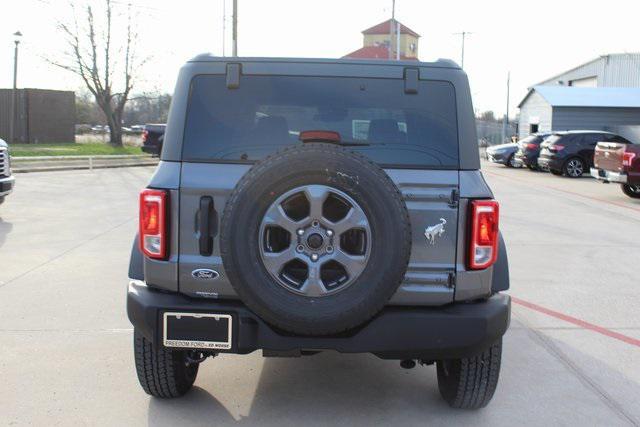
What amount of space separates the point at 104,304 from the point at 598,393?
4.11 metres

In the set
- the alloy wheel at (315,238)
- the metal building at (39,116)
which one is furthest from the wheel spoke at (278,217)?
the metal building at (39,116)

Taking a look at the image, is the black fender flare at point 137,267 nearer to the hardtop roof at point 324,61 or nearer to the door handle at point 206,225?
the door handle at point 206,225

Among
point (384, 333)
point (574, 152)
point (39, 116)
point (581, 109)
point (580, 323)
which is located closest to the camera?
point (384, 333)

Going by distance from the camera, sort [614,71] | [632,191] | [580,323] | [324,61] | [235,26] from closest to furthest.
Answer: [324,61]
[580,323]
[632,191]
[235,26]
[614,71]

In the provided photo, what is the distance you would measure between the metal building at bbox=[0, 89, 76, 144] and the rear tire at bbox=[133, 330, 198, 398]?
36.5 m

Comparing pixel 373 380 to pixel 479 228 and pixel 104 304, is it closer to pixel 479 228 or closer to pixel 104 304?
pixel 479 228

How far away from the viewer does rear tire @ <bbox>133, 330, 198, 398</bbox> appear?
4.00 m

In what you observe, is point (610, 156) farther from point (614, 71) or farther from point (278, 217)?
point (614, 71)

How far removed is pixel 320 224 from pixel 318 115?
754 millimetres

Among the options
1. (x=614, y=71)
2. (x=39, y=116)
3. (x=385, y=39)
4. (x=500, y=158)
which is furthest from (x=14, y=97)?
(x=385, y=39)

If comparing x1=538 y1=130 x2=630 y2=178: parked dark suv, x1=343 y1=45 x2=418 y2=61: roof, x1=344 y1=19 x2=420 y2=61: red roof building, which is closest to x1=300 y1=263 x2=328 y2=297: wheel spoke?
x1=538 y1=130 x2=630 y2=178: parked dark suv

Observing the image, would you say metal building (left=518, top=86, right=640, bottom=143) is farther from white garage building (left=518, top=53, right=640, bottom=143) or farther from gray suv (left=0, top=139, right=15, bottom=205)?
gray suv (left=0, top=139, right=15, bottom=205)

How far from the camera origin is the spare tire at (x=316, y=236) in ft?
10.9

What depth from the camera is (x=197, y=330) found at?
140 inches
